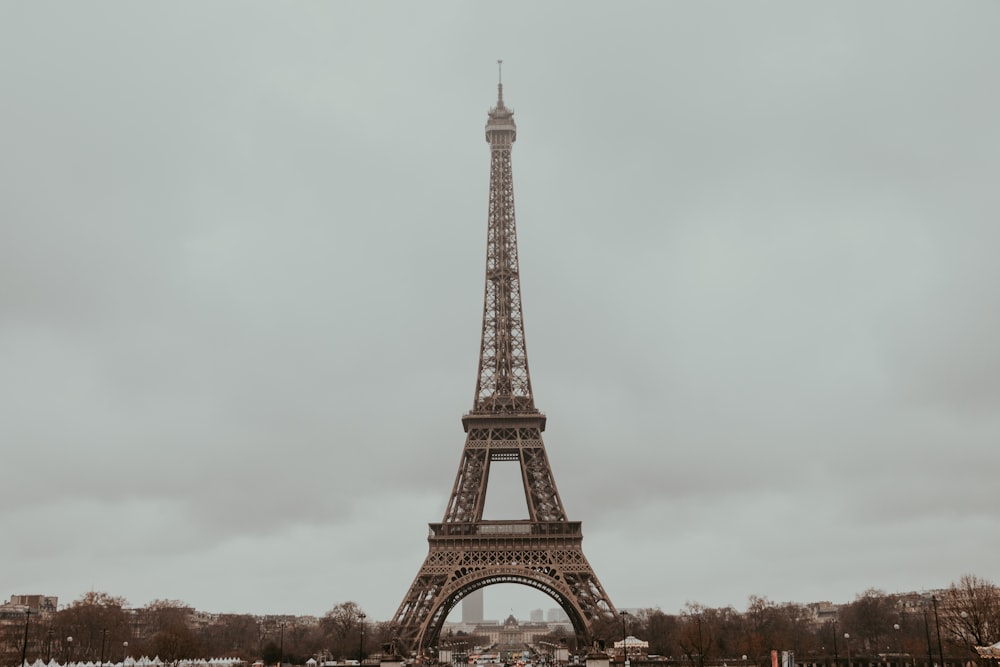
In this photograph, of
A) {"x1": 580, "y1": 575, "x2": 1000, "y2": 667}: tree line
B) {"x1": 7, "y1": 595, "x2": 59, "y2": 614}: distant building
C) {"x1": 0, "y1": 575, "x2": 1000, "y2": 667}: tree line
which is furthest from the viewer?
{"x1": 7, "y1": 595, "x2": 59, "y2": 614}: distant building

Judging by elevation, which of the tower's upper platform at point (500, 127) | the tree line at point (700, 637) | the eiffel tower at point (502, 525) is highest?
the tower's upper platform at point (500, 127)

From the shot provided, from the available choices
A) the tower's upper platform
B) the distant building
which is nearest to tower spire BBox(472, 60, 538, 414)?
the tower's upper platform

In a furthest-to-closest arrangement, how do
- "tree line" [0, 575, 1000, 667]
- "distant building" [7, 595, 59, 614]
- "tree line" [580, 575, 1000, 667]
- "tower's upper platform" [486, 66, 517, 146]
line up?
1. "distant building" [7, 595, 59, 614]
2. "tower's upper platform" [486, 66, 517, 146]
3. "tree line" [0, 575, 1000, 667]
4. "tree line" [580, 575, 1000, 667]

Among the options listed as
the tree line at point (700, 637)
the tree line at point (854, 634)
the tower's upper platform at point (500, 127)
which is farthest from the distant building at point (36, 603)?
the tower's upper platform at point (500, 127)

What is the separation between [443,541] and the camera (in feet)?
262

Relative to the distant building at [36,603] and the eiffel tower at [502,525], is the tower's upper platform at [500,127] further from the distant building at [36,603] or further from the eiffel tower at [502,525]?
the distant building at [36,603]

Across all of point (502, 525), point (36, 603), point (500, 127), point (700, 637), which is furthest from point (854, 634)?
point (36, 603)

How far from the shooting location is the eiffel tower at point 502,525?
77.8 metres

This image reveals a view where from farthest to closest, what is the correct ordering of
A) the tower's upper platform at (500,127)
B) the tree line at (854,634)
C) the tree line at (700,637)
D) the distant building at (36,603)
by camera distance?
the distant building at (36,603)
the tower's upper platform at (500,127)
the tree line at (700,637)
the tree line at (854,634)

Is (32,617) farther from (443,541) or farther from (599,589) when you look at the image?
(599,589)

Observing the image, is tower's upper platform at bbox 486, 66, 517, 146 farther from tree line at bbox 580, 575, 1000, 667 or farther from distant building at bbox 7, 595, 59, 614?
distant building at bbox 7, 595, 59, 614

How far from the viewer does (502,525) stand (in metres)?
80.9

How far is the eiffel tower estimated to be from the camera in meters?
77.8

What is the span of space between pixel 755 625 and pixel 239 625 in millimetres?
106688
